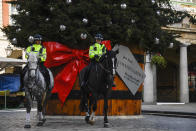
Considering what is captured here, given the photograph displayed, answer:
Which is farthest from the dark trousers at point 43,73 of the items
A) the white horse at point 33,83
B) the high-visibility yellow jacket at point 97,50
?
the high-visibility yellow jacket at point 97,50

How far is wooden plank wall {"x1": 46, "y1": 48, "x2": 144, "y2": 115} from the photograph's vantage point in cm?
1205

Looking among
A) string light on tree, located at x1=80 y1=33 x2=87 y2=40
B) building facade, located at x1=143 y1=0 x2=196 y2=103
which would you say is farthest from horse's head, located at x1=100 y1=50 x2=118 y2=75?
building facade, located at x1=143 y1=0 x2=196 y2=103

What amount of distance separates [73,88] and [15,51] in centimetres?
2536

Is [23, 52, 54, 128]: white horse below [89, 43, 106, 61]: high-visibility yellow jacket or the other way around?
below

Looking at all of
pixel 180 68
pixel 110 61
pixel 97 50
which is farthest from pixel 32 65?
pixel 180 68

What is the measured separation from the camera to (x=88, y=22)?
39.3 ft

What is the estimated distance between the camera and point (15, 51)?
36.5 metres

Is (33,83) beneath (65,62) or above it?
beneath

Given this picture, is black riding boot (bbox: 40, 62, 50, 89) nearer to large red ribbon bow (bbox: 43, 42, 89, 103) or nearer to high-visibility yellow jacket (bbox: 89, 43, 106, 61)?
high-visibility yellow jacket (bbox: 89, 43, 106, 61)

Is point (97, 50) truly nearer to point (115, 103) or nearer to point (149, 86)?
point (115, 103)

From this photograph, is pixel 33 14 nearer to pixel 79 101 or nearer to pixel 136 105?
pixel 79 101

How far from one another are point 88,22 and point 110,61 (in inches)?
86.0

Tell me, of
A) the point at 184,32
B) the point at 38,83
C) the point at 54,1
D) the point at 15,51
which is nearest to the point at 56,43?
the point at 54,1

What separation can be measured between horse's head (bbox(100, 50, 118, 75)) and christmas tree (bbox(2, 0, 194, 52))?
1.33 meters
